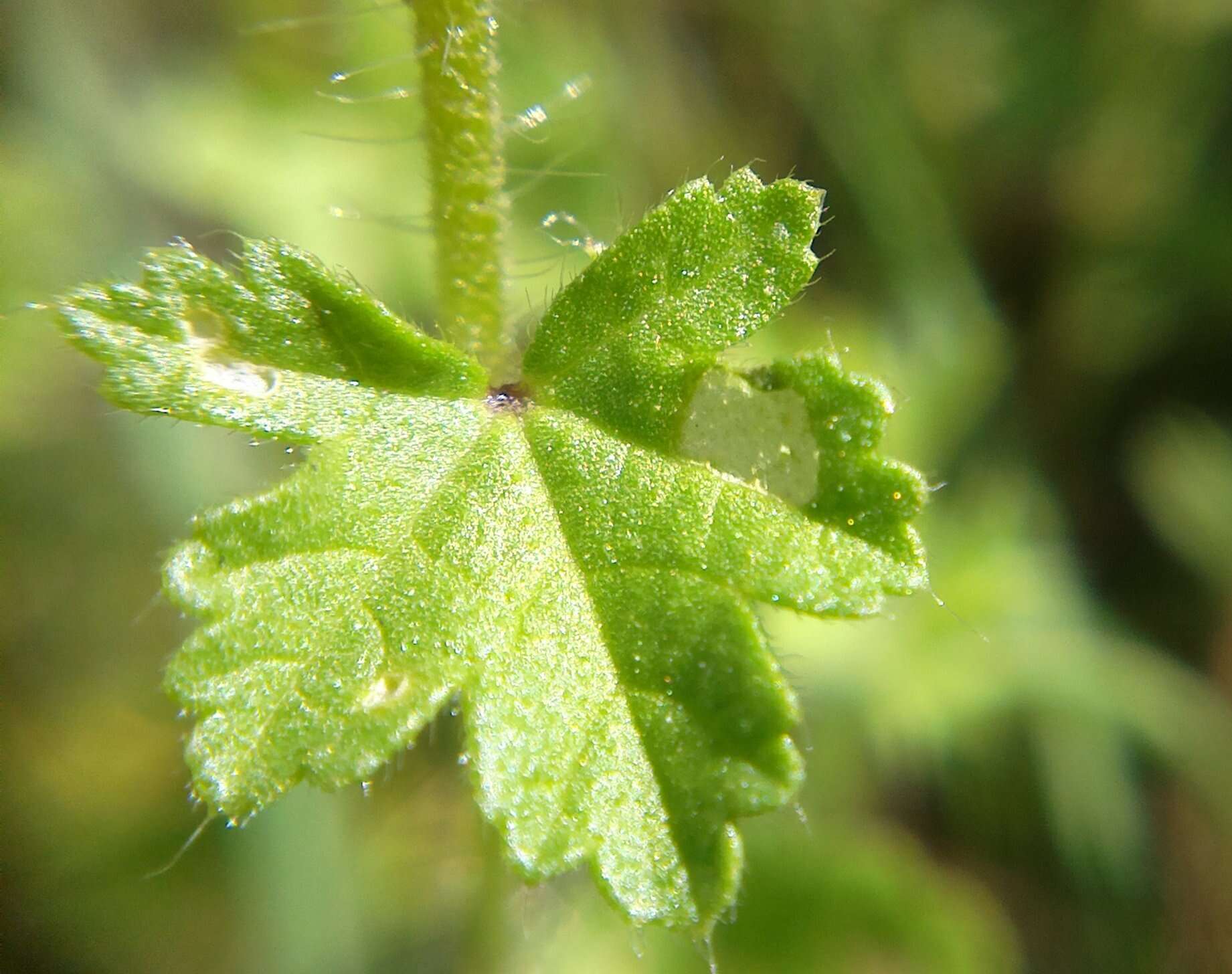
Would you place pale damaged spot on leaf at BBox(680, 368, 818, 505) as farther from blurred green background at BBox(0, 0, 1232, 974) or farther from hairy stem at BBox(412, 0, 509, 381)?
blurred green background at BBox(0, 0, 1232, 974)

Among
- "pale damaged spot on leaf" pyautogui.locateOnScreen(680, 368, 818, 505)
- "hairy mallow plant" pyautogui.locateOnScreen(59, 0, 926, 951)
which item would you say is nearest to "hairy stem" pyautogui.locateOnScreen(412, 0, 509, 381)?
"hairy mallow plant" pyautogui.locateOnScreen(59, 0, 926, 951)

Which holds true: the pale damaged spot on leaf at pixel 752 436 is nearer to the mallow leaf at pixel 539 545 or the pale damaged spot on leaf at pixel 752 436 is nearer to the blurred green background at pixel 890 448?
the mallow leaf at pixel 539 545

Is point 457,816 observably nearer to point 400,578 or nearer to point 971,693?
point 971,693

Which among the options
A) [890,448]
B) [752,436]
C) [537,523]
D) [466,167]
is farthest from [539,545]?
[890,448]

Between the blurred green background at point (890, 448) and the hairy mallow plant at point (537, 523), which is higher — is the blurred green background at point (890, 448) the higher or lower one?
the lower one

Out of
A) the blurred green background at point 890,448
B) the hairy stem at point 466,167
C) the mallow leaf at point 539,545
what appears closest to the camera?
the mallow leaf at point 539,545

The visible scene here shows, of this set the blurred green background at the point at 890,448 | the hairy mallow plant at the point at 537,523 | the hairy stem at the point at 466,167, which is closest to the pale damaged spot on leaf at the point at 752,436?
the hairy mallow plant at the point at 537,523

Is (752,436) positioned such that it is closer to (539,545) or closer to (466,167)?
(539,545)
